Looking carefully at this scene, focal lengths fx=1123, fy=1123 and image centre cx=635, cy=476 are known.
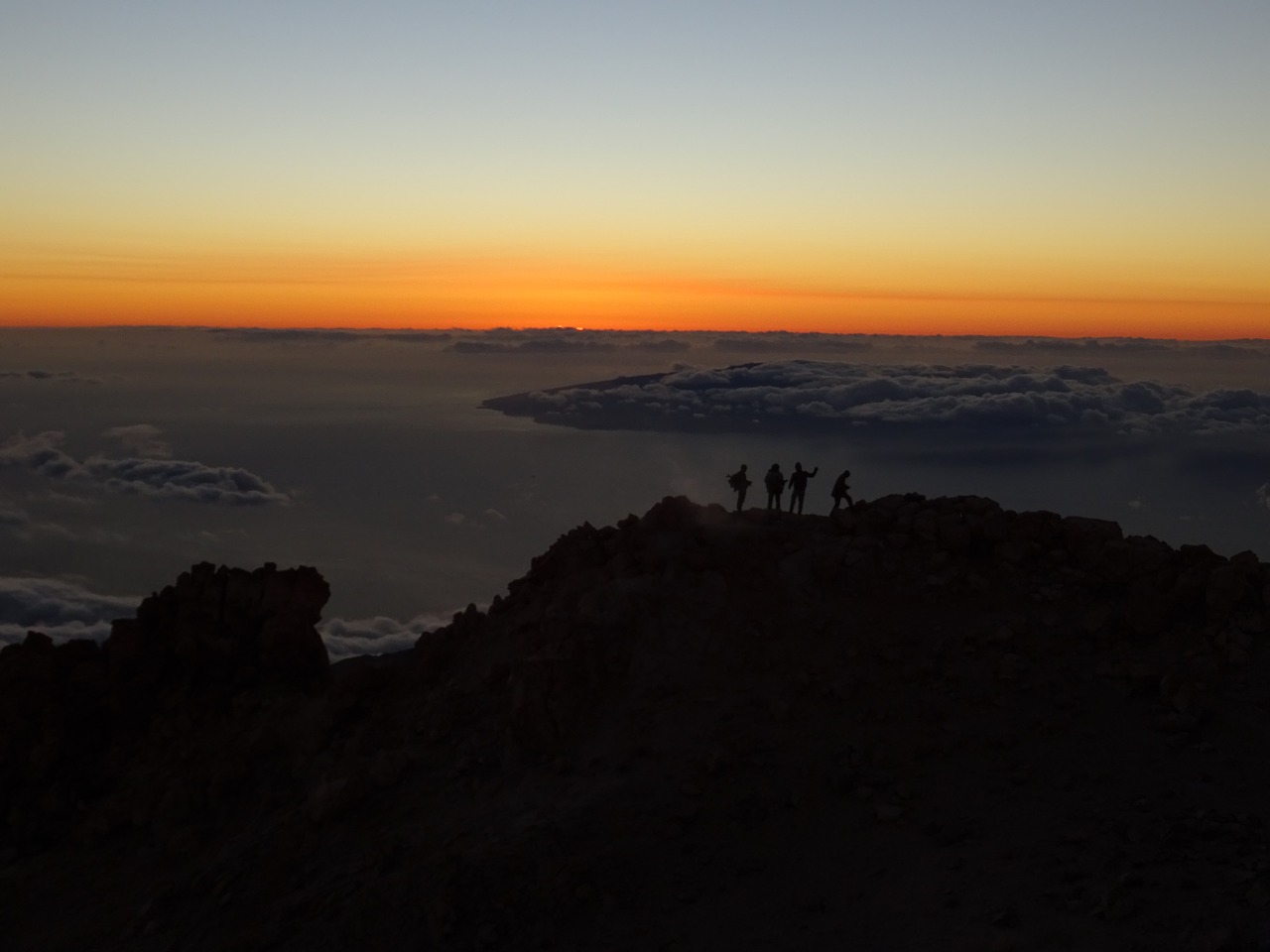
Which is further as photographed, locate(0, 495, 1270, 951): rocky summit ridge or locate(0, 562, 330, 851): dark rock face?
locate(0, 562, 330, 851): dark rock face

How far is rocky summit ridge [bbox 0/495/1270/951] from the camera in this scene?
14.5 meters

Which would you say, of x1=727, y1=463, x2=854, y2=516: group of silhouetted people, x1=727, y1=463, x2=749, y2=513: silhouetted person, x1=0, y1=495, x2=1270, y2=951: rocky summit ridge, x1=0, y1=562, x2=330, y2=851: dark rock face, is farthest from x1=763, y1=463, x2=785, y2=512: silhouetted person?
x1=0, y1=562, x2=330, y2=851: dark rock face

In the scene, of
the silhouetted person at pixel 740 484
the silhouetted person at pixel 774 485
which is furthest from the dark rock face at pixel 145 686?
the silhouetted person at pixel 774 485

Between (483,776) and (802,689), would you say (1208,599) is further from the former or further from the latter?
(483,776)

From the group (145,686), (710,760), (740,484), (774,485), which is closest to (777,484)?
(774,485)

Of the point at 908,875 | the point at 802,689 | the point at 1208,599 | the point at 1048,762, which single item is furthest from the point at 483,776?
the point at 1208,599

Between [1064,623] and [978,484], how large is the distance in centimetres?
16562

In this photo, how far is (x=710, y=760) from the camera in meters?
16.9

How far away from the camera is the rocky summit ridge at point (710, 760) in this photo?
47.5ft

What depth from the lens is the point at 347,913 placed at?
16125 mm

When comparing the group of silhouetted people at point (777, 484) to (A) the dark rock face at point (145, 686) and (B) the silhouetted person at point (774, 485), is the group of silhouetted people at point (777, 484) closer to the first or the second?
(B) the silhouetted person at point (774, 485)

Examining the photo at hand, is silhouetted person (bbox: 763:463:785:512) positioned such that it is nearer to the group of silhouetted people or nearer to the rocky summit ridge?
the group of silhouetted people

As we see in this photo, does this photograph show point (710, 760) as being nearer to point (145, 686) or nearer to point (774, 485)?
point (774, 485)

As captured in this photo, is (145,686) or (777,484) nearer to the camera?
(145,686)
